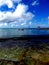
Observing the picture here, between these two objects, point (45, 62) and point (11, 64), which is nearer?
point (11, 64)

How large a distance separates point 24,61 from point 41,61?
1.89 m

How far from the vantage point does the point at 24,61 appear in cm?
1830

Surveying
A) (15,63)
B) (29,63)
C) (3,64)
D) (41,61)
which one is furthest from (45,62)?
(3,64)

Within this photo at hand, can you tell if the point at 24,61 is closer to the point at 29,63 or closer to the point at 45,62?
the point at 29,63

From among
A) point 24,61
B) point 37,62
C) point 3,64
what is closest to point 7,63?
point 3,64

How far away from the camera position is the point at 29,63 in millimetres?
17797

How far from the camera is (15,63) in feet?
57.4

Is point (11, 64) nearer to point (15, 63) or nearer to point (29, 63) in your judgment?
point (15, 63)

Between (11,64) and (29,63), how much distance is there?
2114 mm

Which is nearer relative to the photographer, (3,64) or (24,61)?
(3,64)

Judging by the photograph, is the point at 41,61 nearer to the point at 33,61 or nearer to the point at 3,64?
the point at 33,61

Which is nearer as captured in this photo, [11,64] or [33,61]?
[11,64]

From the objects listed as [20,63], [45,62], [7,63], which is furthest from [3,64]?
[45,62]

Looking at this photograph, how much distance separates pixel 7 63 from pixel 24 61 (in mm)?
2095
